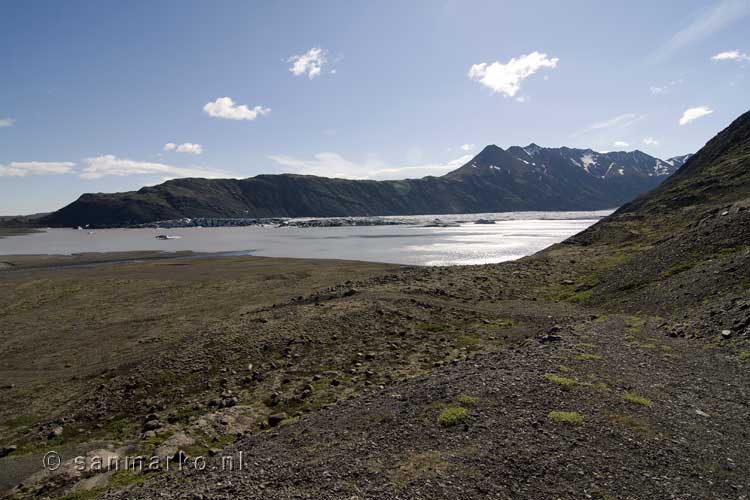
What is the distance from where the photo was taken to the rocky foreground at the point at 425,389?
11.7 metres

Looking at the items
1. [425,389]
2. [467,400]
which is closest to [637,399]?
[467,400]

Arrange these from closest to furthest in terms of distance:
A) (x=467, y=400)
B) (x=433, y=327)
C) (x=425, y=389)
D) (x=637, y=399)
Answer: (x=637, y=399), (x=467, y=400), (x=425, y=389), (x=433, y=327)

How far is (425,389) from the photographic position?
58.4 feet

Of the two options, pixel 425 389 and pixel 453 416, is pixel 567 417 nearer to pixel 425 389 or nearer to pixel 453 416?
pixel 453 416

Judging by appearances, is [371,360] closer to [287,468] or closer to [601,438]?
[287,468]

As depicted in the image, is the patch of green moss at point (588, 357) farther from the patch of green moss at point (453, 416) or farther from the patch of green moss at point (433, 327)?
→ the patch of green moss at point (433, 327)

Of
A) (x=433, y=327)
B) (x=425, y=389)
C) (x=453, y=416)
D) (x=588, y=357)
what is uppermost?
(x=588, y=357)

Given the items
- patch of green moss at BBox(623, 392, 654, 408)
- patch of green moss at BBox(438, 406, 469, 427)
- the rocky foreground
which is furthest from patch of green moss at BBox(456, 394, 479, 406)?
patch of green moss at BBox(623, 392, 654, 408)

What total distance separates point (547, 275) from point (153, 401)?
142 ft

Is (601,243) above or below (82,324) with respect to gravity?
above

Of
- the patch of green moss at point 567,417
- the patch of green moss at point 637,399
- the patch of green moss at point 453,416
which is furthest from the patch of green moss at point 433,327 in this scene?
the patch of green moss at point 567,417

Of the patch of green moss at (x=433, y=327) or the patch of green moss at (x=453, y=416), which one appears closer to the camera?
the patch of green moss at (x=453, y=416)

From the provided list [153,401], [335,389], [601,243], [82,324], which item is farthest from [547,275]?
[82,324]

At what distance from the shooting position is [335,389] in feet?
72.5
